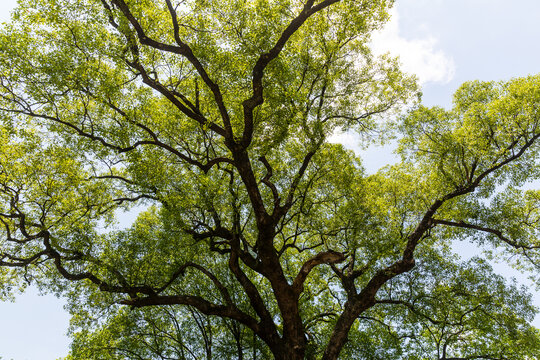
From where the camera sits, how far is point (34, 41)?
9.97m

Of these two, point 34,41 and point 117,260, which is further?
point 117,260

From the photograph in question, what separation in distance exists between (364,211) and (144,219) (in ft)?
29.4

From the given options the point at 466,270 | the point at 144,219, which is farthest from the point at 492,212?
the point at 144,219

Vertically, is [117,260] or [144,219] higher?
[144,219]

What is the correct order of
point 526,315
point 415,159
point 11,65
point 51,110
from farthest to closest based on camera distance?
point 415,159
point 526,315
point 51,110
point 11,65

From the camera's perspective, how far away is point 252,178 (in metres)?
11.0

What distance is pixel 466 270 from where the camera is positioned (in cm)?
1309

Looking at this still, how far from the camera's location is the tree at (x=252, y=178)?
10.5 m

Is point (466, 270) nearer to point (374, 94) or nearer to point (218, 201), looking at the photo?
point (374, 94)

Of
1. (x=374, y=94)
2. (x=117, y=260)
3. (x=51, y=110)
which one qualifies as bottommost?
(x=117, y=260)

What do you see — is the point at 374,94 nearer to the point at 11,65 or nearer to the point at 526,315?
the point at 526,315

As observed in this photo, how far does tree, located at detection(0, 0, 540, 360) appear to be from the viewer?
34.3 feet

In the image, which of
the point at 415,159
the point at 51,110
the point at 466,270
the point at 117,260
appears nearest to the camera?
the point at 51,110

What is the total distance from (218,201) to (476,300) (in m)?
9.26
